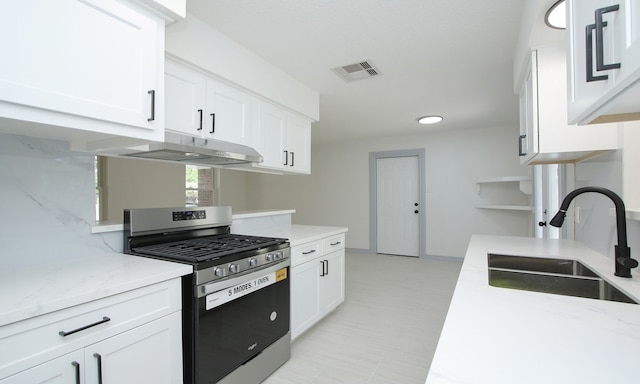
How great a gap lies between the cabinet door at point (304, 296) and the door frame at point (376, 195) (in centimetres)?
340

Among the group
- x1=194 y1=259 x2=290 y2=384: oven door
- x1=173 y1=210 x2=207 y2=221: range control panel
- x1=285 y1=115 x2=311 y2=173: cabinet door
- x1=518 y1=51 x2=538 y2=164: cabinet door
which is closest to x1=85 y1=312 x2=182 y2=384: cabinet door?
x1=194 y1=259 x2=290 y2=384: oven door

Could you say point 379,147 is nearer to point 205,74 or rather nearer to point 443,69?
point 443,69

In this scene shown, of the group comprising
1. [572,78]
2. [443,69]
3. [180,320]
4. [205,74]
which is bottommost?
[180,320]

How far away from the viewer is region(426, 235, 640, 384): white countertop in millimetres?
567

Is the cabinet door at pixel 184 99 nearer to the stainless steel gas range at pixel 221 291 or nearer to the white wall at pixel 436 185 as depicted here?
the stainless steel gas range at pixel 221 291

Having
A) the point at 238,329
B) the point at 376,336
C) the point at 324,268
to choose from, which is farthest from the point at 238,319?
the point at 376,336

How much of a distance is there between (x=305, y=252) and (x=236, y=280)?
2.59ft

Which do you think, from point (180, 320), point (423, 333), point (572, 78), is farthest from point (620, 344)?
point (423, 333)

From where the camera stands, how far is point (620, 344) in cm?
69

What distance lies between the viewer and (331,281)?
279 cm

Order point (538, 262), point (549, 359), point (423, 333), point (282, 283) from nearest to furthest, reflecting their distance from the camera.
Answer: point (549, 359) < point (538, 262) < point (282, 283) < point (423, 333)

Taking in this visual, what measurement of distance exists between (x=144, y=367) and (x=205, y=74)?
1.77 m

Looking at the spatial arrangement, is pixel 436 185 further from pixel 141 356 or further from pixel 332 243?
pixel 141 356

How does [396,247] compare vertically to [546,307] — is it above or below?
below
